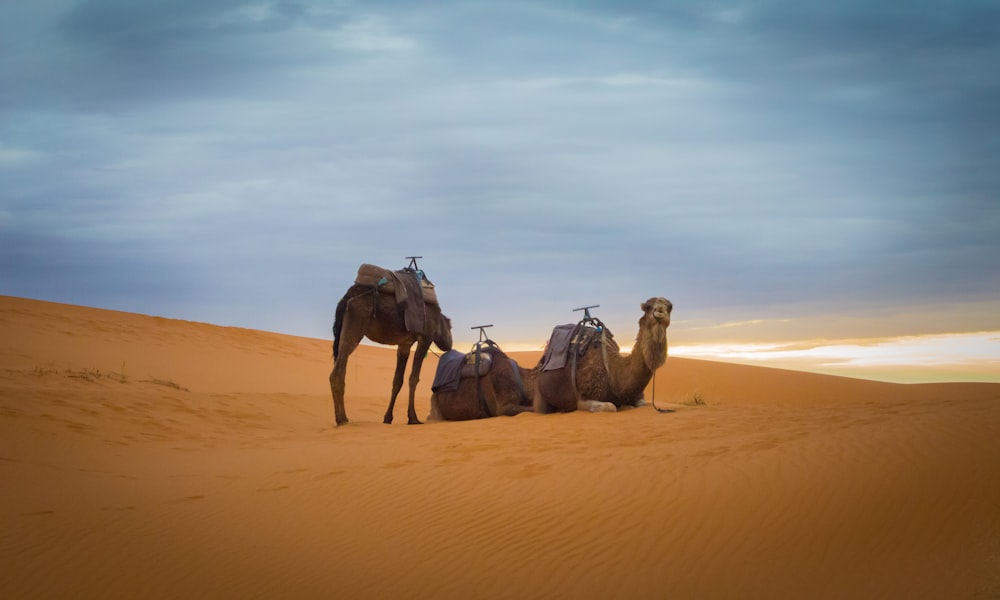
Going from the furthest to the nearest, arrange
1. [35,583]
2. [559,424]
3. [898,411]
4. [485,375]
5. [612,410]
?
[485,375] < [612,410] < [559,424] < [898,411] < [35,583]

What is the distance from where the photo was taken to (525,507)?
7.47m

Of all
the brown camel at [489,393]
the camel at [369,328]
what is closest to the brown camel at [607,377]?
the brown camel at [489,393]

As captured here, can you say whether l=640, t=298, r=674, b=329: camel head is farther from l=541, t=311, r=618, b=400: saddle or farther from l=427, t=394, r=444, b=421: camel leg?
l=427, t=394, r=444, b=421: camel leg

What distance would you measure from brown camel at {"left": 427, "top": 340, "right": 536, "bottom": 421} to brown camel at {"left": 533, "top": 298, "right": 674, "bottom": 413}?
558 mm

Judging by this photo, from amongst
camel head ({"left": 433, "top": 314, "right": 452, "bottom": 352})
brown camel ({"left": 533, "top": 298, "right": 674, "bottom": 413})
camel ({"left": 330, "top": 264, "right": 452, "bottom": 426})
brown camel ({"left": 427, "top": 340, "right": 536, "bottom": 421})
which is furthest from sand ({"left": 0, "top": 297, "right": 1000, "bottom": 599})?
camel head ({"left": 433, "top": 314, "right": 452, "bottom": 352})

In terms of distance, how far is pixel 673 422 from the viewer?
11250mm

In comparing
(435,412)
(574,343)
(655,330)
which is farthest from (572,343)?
(435,412)

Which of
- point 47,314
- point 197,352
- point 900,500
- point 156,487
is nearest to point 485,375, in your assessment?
point 156,487

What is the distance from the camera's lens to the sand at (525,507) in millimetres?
5973

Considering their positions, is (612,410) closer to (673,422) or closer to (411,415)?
(673,422)

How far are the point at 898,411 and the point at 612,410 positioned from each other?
422 cm

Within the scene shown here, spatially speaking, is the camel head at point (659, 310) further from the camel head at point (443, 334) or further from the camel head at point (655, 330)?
the camel head at point (443, 334)

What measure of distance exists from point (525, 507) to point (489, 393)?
6862mm

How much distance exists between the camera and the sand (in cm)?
597
